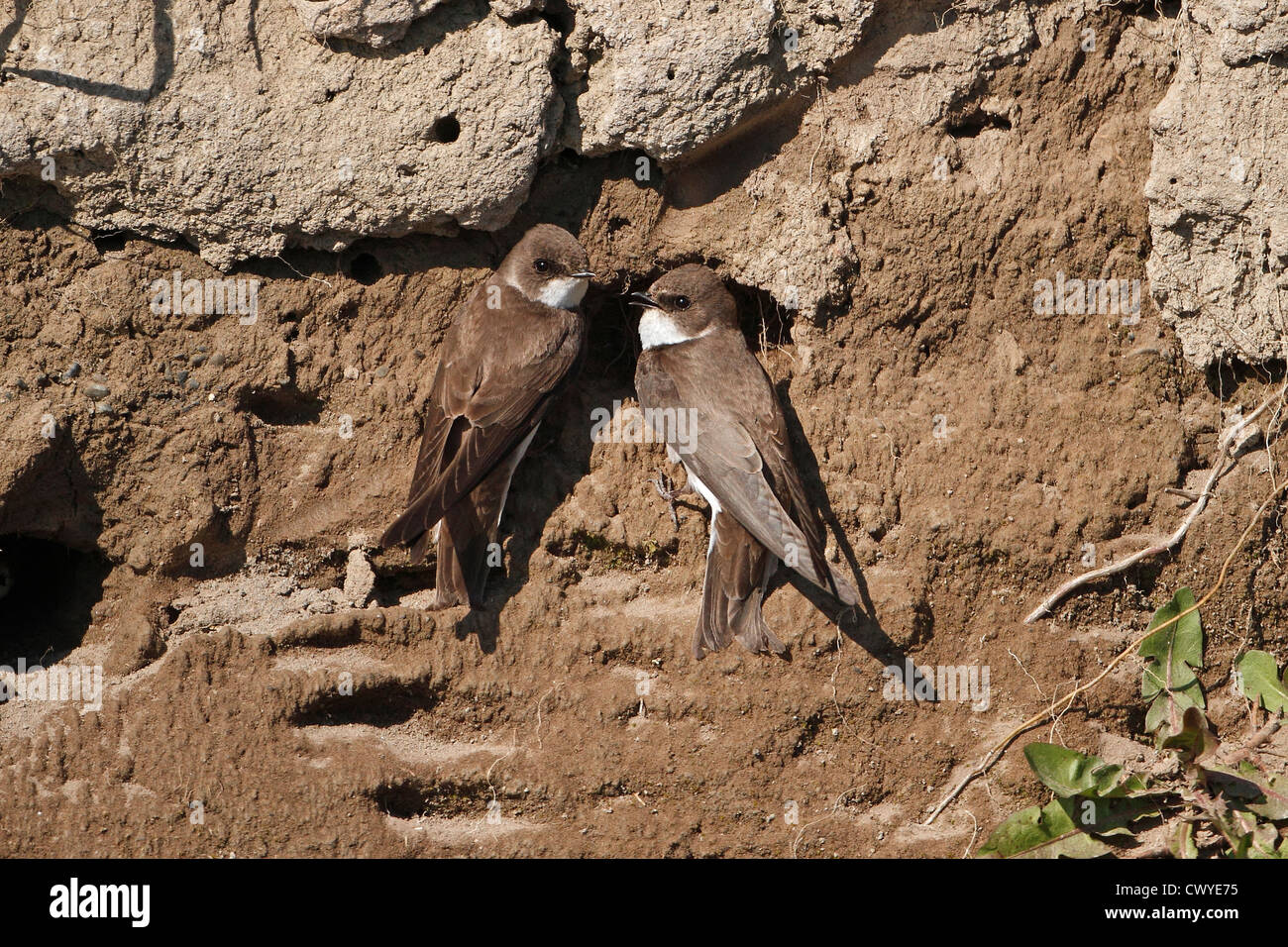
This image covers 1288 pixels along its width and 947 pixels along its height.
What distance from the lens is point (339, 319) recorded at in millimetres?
4422

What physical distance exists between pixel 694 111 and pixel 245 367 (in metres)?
1.69

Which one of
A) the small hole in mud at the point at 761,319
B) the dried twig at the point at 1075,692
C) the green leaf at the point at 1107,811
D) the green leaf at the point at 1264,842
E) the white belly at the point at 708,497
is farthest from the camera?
the small hole in mud at the point at 761,319

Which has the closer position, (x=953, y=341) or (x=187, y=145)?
(x=187, y=145)

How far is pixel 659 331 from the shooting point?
4.64 metres

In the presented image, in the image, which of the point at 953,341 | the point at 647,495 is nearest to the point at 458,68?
the point at 647,495

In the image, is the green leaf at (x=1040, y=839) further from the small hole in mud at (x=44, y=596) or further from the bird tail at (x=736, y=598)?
the small hole in mud at (x=44, y=596)

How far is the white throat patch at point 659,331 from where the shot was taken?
4.59 m

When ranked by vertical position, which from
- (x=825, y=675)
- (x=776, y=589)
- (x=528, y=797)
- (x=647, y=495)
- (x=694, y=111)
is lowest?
Result: (x=528, y=797)

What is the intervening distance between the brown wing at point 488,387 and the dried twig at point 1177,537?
69.3 inches

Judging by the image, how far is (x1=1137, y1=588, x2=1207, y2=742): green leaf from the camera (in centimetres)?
429

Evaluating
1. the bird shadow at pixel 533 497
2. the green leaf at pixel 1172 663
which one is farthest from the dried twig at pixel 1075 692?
the bird shadow at pixel 533 497

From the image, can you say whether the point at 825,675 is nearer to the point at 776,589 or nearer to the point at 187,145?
the point at 776,589

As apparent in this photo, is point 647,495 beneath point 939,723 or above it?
above

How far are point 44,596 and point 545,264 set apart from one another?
207 cm
